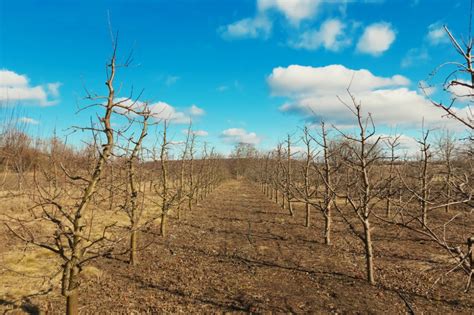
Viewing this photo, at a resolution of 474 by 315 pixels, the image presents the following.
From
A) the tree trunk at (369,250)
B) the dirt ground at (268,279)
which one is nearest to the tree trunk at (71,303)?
the dirt ground at (268,279)

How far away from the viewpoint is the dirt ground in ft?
24.5

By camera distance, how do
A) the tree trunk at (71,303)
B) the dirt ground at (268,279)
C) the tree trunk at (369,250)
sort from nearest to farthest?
the tree trunk at (71,303), the dirt ground at (268,279), the tree trunk at (369,250)

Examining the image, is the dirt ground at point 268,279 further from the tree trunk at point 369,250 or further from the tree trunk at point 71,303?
the tree trunk at point 71,303

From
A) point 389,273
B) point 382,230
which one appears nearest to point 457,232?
point 382,230

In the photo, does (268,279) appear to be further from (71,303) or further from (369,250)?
(71,303)

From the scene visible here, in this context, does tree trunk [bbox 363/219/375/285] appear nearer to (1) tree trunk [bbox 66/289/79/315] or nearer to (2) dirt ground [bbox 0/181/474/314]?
(2) dirt ground [bbox 0/181/474/314]

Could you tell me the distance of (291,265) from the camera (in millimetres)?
10734

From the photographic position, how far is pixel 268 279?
9.35m

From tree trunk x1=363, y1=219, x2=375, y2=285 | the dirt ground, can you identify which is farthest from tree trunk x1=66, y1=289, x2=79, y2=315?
tree trunk x1=363, y1=219, x2=375, y2=285

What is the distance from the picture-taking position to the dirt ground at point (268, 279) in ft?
24.5

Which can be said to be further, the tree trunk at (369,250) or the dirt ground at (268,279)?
the tree trunk at (369,250)

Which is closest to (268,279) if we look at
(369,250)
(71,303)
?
(369,250)

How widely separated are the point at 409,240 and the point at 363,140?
27.9ft

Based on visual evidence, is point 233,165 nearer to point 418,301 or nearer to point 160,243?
point 160,243
